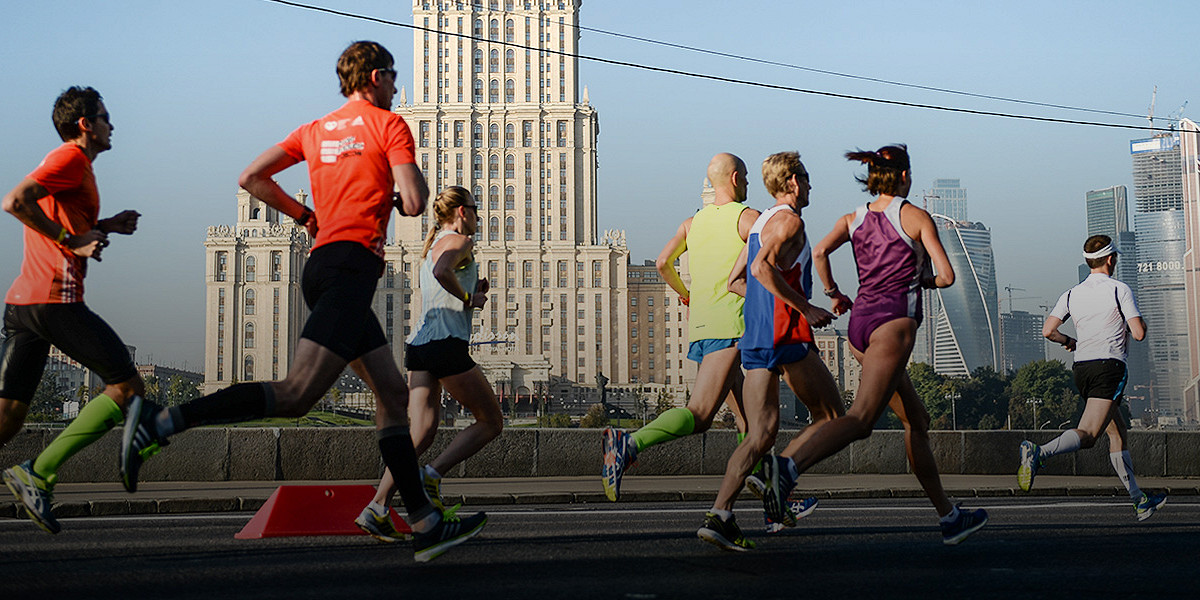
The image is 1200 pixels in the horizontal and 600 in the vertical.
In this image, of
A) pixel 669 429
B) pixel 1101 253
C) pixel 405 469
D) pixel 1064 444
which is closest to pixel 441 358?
pixel 669 429

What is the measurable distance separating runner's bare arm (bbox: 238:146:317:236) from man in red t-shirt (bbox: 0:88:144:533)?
651mm

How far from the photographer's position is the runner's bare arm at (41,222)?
5.19 m

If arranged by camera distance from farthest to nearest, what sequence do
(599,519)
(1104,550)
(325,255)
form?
(599,519) → (1104,550) → (325,255)

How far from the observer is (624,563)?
497cm

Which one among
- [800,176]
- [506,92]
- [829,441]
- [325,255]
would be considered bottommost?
[829,441]

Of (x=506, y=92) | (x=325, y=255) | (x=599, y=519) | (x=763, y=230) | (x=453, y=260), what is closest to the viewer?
(x=325, y=255)

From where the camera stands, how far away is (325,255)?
481 centimetres

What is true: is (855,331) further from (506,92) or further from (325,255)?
(506,92)

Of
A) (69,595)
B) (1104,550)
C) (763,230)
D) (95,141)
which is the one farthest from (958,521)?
(95,141)

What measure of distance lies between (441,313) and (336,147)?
1613 mm

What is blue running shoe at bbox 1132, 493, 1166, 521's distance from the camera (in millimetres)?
7668

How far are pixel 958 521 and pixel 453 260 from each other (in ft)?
9.10

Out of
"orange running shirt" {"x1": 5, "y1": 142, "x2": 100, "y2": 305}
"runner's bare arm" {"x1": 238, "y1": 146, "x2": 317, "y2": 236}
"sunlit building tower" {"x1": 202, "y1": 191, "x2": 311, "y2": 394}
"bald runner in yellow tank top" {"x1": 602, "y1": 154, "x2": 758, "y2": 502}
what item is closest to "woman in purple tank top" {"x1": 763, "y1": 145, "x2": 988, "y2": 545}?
"bald runner in yellow tank top" {"x1": 602, "y1": 154, "x2": 758, "y2": 502}

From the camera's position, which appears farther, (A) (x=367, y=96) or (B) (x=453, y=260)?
(B) (x=453, y=260)
